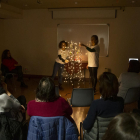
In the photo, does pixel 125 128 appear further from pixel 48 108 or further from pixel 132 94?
pixel 132 94

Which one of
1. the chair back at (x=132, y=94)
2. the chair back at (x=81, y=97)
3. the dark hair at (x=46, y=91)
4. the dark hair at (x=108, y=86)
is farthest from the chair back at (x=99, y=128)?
the chair back at (x=132, y=94)

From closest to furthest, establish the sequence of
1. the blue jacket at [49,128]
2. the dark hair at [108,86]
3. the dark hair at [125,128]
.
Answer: the dark hair at [125,128], the blue jacket at [49,128], the dark hair at [108,86]

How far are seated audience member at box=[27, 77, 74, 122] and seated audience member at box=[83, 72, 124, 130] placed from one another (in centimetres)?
25

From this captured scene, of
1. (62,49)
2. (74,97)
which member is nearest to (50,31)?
(62,49)

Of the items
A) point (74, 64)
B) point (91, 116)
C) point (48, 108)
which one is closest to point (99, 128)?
point (91, 116)

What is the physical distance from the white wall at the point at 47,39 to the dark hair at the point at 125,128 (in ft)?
18.3

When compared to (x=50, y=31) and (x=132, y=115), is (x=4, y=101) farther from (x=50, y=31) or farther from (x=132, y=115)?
(x=50, y=31)

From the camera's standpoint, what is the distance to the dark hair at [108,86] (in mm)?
1641

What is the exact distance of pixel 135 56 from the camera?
6020mm

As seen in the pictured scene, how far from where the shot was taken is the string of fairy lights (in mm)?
5641

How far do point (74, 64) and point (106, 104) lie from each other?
4082 mm

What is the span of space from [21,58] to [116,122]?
21.1 feet

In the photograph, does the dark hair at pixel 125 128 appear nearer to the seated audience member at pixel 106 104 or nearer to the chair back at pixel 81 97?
the seated audience member at pixel 106 104

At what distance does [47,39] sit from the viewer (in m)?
Result: 6.34
